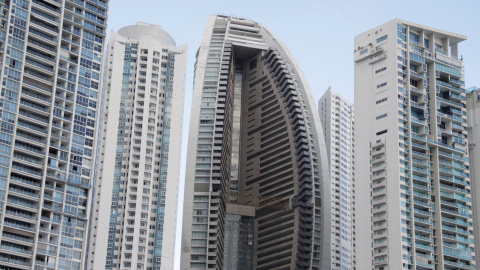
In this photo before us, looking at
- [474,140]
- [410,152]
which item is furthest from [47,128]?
[474,140]

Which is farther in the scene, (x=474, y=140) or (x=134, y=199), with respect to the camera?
(x=134, y=199)

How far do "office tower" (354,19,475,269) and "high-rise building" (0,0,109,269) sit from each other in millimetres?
50573

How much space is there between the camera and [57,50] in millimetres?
134500

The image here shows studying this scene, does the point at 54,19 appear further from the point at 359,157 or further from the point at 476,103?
the point at 476,103

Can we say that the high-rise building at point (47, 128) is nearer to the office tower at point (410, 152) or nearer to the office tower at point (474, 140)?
the office tower at point (410, 152)

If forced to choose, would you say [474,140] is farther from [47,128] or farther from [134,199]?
[47,128]

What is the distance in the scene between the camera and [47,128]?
5089 inches

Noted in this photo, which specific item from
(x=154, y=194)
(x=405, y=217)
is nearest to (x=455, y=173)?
(x=405, y=217)

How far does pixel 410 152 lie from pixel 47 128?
65033 millimetres

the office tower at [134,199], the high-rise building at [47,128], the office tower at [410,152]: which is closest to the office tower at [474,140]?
the office tower at [410,152]

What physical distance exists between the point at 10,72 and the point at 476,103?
304ft

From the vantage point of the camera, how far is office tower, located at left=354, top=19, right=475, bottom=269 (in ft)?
499

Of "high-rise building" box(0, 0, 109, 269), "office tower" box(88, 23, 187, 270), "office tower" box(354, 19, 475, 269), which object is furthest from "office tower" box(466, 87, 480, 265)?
"high-rise building" box(0, 0, 109, 269)

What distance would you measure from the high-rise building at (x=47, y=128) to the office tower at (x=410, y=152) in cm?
5057
